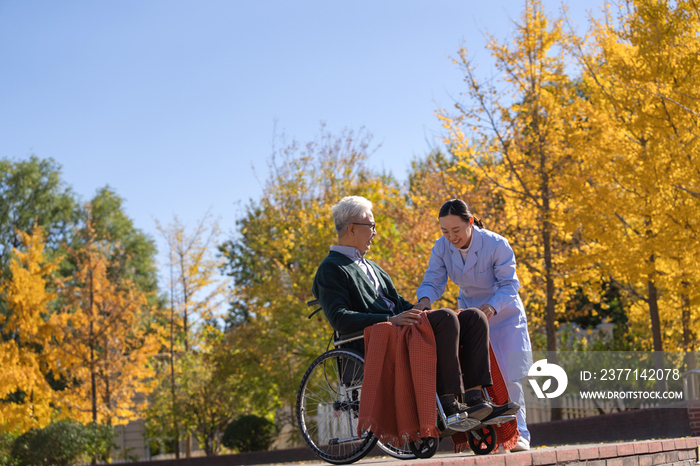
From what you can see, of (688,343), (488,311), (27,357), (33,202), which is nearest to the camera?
(488,311)

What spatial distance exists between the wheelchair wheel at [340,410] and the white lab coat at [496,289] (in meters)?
0.83

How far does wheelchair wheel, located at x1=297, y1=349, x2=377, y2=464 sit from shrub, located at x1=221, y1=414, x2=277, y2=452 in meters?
11.3

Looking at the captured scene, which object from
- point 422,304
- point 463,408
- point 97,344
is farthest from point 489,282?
point 97,344

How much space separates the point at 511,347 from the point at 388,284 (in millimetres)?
903

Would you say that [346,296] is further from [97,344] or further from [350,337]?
[97,344]

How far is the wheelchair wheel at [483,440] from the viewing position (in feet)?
11.8

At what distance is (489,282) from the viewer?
14.3 ft

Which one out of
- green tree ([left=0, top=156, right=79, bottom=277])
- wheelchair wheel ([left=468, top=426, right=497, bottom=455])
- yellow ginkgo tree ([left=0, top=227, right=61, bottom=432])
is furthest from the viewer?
green tree ([left=0, top=156, right=79, bottom=277])

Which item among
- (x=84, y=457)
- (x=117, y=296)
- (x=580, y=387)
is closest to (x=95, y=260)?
(x=117, y=296)

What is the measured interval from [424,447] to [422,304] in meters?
0.84

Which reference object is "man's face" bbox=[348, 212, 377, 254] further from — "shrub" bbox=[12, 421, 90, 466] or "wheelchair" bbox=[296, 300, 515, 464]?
"shrub" bbox=[12, 421, 90, 466]

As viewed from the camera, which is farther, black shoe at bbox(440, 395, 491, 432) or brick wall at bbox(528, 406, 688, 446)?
brick wall at bbox(528, 406, 688, 446)

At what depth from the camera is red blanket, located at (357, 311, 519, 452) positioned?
10.4 feet

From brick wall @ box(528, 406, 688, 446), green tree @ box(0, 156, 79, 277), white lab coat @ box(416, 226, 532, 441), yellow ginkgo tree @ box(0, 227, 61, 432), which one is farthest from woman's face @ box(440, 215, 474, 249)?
green tree @ box(0, 156, 79, 277)
